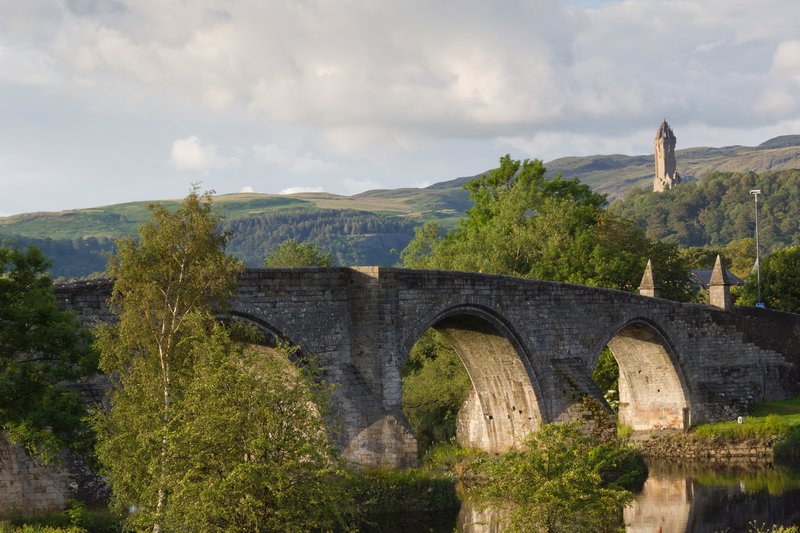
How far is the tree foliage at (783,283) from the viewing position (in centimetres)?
5072

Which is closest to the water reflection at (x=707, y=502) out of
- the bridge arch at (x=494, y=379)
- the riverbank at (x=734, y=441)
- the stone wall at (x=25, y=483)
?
the riverbank at (x=734, y=441)

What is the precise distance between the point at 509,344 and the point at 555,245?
10065mm

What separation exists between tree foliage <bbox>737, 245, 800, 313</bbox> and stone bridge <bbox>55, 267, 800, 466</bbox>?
5.52 metres

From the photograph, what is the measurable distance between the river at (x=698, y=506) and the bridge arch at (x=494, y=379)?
4.46m

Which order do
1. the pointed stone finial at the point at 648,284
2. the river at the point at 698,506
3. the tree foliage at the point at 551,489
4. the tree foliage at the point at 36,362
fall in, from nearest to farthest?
the tree foliage at the point at 551,489 → the tree foliage at the point at 36,362 → the river at the point at 698,506 → the pointed stone finial at the point at 648,284

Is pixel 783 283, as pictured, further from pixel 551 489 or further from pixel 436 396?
pixel 551 489

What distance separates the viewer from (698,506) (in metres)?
31.2

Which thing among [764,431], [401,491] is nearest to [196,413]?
[401,491]

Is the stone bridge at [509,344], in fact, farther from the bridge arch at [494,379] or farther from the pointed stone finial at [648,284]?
the pointed stone finial at [648,284]

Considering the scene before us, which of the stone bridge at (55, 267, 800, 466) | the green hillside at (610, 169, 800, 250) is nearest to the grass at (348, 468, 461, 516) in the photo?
the stone bridge at (55, 267, 800, 466)

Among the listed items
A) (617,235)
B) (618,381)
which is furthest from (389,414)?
(617,235)

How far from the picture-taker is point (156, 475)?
59.6 feet

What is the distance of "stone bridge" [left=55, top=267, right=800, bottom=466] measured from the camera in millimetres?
28906

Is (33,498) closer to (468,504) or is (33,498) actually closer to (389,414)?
(389,414)
